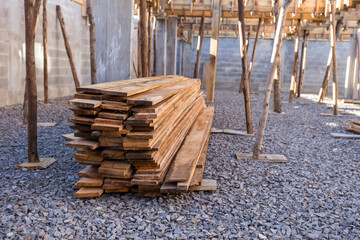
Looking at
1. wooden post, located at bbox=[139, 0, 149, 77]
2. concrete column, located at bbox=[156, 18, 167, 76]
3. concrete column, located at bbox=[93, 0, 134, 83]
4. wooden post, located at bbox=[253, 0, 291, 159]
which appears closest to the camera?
wooden post, located at bbox=[253, 0, 291, 159]

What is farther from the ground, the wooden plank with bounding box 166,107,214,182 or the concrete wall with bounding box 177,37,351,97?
the concrete wall with bounding box 177,37,351,97

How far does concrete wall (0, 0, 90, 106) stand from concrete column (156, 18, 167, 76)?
3.11m

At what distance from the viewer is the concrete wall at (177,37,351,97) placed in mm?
21203

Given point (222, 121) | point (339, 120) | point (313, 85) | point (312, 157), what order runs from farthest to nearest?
1. point (313, 85)
2. point (339, 120)
3. point (222, 121)
4. point (312, 157)

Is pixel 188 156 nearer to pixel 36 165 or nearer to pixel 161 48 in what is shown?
pixel 36 165

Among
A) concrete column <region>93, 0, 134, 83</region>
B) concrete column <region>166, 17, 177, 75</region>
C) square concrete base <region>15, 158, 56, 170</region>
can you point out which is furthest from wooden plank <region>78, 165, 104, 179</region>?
concrete column <region>166, 17, 177, 75</region>

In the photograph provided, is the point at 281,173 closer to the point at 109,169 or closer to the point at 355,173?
the point at 355,173

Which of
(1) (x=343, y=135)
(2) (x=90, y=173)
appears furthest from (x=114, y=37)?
(1) (x=343, y=135)

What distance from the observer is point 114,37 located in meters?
7.80

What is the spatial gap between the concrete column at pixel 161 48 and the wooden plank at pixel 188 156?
8.73 meters

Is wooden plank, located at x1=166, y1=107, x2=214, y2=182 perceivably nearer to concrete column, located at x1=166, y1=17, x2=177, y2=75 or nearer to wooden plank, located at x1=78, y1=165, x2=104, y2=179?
wooden plank, located at x1=78, y1=165, x2=104, y2=179

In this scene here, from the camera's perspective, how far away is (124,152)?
342 centimetres

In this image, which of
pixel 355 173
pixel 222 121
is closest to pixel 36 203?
Answer: pixel 355 173

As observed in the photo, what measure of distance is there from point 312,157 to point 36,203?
4.11m
